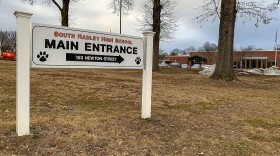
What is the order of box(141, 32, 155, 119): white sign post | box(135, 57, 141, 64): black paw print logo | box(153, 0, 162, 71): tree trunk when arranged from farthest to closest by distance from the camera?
box(153, 0, 162, 71): tree trunk, box(141, 32, 155, 119): white sign post, box(135, 57, 141, 64): black paw print logo

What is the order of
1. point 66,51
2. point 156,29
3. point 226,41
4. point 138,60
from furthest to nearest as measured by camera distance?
point 156,29
point 226,41
point 138,60
point 66,51

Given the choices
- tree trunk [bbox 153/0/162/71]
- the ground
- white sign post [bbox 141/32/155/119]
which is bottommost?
the ground

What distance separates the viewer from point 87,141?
446 cm

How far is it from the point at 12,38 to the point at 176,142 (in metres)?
88.0

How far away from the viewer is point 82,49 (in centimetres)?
486

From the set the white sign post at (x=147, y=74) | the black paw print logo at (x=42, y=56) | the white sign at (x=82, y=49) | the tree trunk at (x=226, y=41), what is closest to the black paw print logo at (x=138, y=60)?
the white sign at (x=82, y=49)

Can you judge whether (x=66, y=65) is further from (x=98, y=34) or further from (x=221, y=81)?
(x=221, y=81)

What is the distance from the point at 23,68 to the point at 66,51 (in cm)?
68

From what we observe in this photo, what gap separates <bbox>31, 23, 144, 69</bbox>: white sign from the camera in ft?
14.5

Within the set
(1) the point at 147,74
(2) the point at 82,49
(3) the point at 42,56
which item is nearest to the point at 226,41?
(1) the point at 147,74

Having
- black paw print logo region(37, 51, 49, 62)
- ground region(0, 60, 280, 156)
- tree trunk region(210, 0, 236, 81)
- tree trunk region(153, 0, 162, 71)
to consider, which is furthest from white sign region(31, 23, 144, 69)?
tree trunk region(153, 0, 162, 71)

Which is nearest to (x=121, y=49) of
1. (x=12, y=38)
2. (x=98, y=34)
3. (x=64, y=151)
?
(x=98, y=34)

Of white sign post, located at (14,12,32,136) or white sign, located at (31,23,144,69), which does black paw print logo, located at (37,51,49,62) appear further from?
white sign post, located at (14,12,32,136)

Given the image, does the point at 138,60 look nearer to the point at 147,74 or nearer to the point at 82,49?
the point at 147,74
